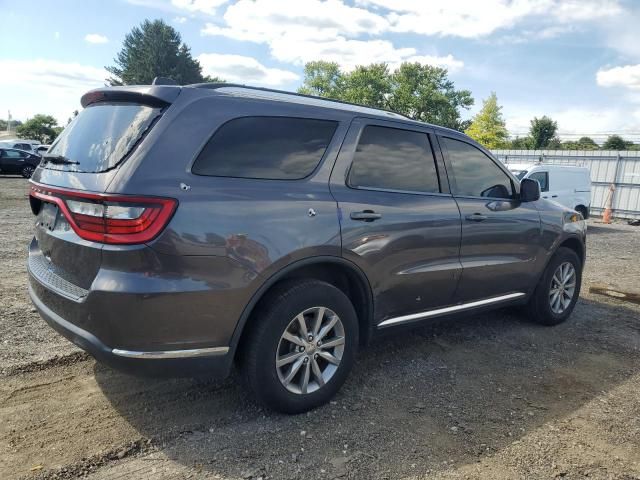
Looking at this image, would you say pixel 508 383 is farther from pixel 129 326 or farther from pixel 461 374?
pixel 129 326

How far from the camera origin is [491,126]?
47.8 meters

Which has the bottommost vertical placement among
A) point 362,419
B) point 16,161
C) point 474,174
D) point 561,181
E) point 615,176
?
point 362,419

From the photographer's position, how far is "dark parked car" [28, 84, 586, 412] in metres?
2.43

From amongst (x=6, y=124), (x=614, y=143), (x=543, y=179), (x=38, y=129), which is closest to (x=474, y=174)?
(x=543, y=179)

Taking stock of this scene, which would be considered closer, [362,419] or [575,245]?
[362,419]

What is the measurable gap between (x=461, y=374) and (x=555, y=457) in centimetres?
105

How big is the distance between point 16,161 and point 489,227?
25.7 meters

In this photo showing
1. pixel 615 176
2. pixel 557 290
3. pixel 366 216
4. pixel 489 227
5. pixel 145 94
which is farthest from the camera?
pixel 615 176

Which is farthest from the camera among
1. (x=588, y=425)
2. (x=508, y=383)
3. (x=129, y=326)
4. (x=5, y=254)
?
(x=5, y=254)

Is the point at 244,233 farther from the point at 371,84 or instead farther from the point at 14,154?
the point at 371,84

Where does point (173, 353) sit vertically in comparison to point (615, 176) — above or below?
below

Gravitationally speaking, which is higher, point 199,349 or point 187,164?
point 187,164

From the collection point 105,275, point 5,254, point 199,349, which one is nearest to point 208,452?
point 199,349

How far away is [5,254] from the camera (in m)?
6.89
